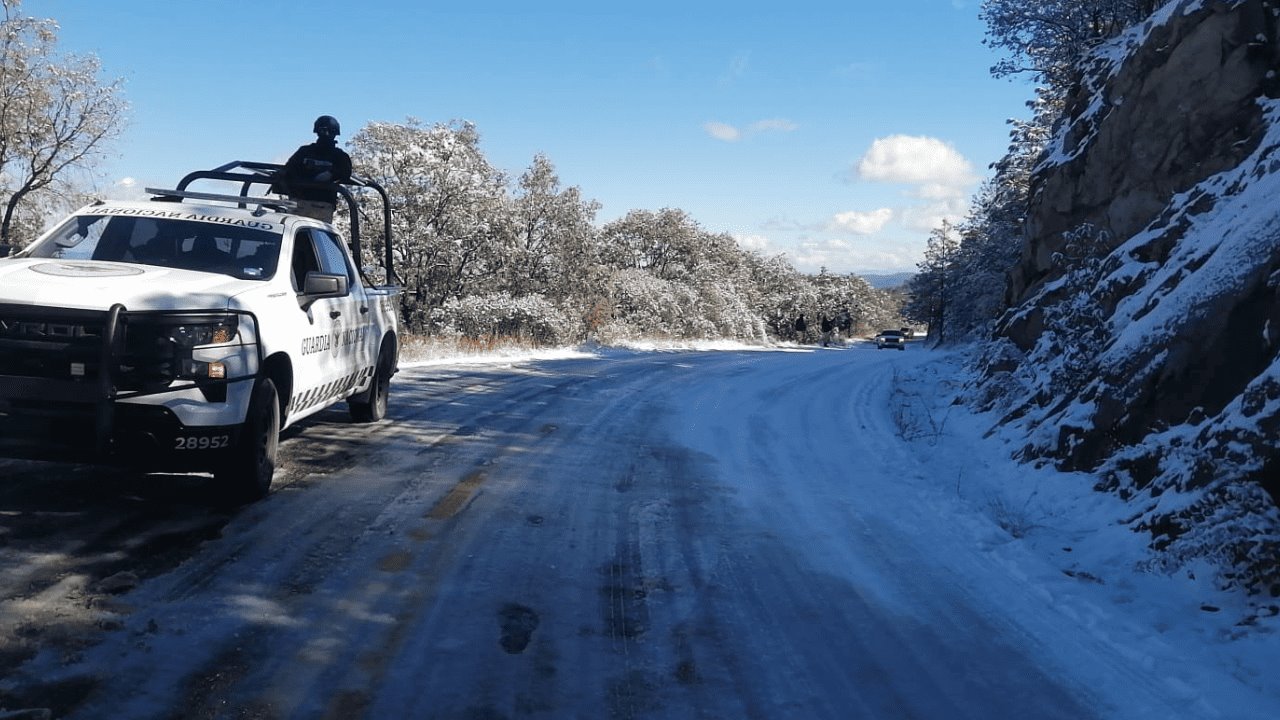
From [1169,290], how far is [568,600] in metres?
6.79

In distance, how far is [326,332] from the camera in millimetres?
7312

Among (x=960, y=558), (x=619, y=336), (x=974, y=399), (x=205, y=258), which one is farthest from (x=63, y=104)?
(x=960, y=558)

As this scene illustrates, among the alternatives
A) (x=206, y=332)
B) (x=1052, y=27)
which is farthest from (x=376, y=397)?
(x=1052, y=27)

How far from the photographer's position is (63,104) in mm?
25016

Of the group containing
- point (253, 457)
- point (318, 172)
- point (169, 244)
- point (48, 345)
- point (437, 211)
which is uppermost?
point (437, 211)

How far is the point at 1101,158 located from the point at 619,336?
905 inches

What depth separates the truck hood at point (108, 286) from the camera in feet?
16.9

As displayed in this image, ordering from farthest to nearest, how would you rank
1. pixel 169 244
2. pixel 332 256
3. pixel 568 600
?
pixel 332 256 → pixel 169 244 → pixel 568 600

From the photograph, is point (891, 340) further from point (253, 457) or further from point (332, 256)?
point (253, 457)

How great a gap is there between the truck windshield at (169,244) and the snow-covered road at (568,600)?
1610 mm

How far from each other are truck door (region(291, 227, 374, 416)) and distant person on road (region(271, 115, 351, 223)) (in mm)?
1242

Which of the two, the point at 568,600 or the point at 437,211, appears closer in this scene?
the point at 568,600

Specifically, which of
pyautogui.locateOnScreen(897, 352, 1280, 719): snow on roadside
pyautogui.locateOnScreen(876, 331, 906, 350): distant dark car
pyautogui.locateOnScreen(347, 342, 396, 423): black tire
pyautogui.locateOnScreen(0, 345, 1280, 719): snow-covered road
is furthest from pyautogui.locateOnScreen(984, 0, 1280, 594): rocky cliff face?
pyautogui.locateOnScreen(876, 331, 906, 350): distant dark car

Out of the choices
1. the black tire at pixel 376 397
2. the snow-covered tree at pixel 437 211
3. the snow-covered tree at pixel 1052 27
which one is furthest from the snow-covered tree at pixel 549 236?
the black tire at pixel 376 397
